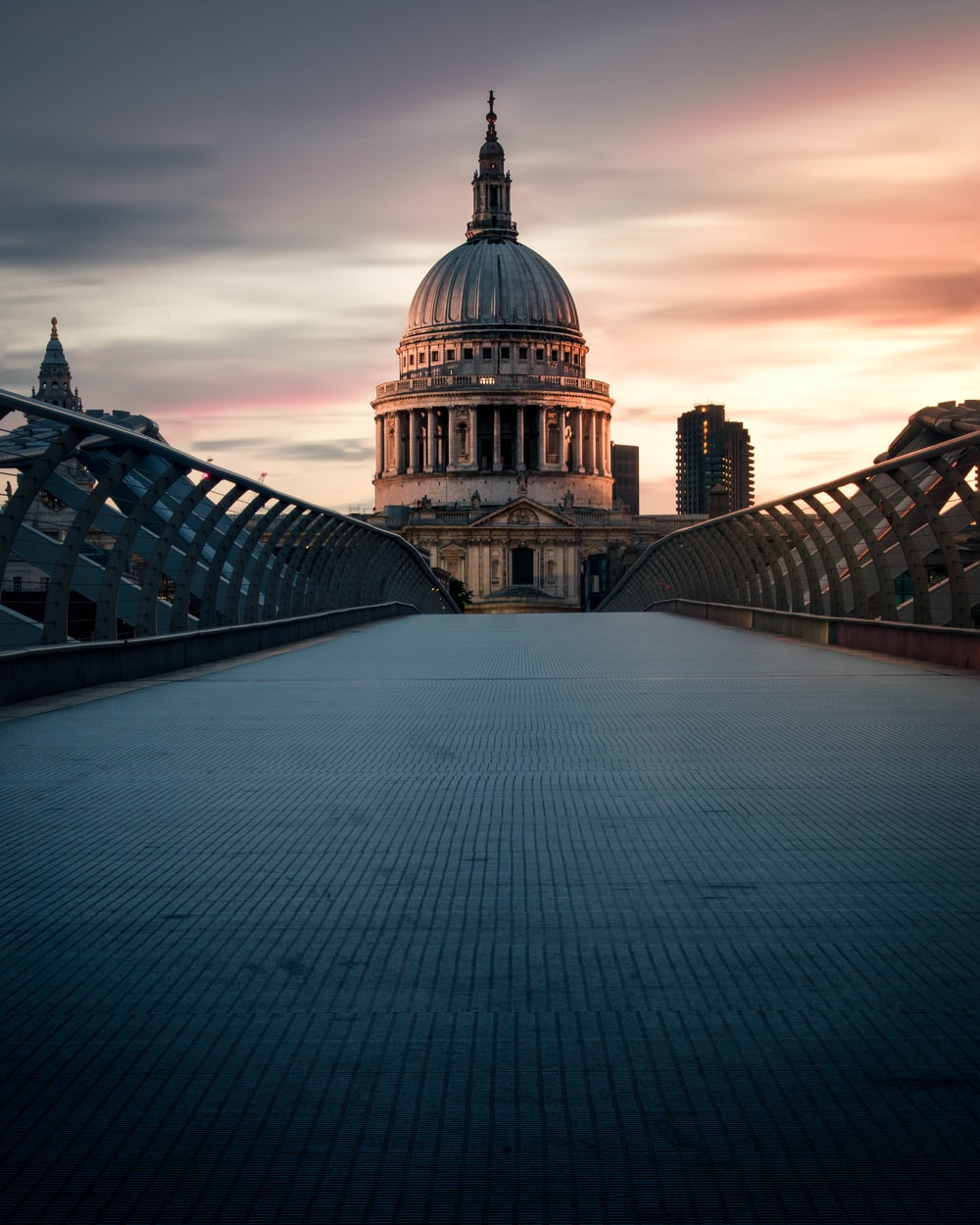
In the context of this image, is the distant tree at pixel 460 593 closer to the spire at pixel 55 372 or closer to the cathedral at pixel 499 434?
the cathedral at pixel 499 434

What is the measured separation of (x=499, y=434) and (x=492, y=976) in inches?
5962

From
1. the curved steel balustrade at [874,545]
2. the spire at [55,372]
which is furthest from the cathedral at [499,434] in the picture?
the curved steel balustrade at [874,545]

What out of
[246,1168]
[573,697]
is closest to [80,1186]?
[246,1168]

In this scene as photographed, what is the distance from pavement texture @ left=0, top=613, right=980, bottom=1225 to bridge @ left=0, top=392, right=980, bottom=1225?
0.01 metres

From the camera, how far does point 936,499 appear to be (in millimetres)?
14633

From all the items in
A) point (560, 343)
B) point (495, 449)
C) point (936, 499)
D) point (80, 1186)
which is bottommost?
point (80, 1186)

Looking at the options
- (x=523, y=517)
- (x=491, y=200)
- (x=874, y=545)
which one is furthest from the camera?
(x=491, y=200)

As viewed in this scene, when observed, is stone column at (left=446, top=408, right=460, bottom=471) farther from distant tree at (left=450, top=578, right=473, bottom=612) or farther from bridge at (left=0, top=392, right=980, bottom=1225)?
bridge at (left=0, top=392, right=980, bottom=1225)

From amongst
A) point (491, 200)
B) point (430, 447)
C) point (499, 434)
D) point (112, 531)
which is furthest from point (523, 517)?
point (112, 531)

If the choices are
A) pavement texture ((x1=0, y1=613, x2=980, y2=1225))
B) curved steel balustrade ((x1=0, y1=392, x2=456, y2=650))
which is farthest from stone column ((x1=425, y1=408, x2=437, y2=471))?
pavement texture ((x1=0, y1=613, x2=980, y2=1225))

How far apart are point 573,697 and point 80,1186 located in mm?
8735

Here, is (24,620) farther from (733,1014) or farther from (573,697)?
(733,1014)

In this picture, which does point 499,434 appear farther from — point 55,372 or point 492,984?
point 492,984

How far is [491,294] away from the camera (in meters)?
154
